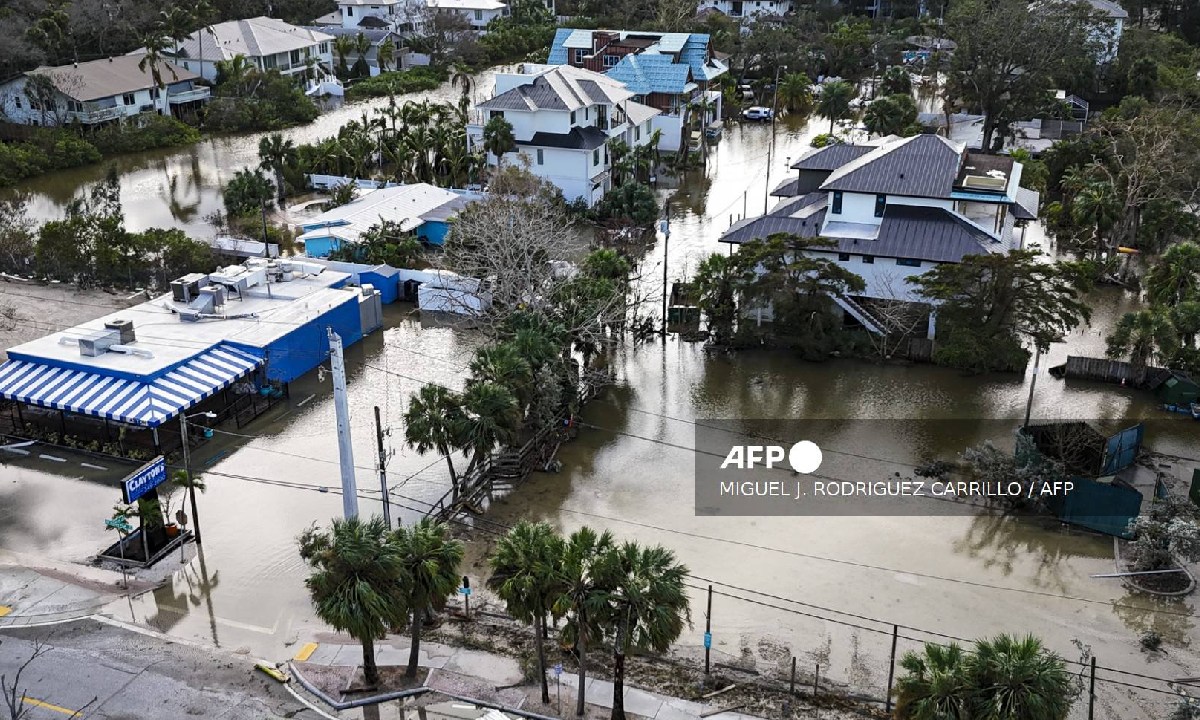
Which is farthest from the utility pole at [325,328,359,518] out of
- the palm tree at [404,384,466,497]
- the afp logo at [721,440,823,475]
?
the afp logo at [721,440,823,475]

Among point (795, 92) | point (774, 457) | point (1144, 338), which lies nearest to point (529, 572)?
point (774, 457)

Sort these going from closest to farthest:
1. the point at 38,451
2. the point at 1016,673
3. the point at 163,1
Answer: the point at 1016,673, the point at 38,451, the point at 163,1

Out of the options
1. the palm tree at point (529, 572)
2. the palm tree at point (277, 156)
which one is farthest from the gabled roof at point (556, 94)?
the palm tree at point (529, 572)

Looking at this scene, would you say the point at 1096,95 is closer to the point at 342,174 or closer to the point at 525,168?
the point at 525,168

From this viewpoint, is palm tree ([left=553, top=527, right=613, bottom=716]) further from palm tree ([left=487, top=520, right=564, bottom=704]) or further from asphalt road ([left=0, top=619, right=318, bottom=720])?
asphalt road ([left=0, top=619, right=318, bottom=720])

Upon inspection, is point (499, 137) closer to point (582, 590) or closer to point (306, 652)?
point (306, 652)

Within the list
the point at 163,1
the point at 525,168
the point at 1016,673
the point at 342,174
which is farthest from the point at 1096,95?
the point at 163,1
